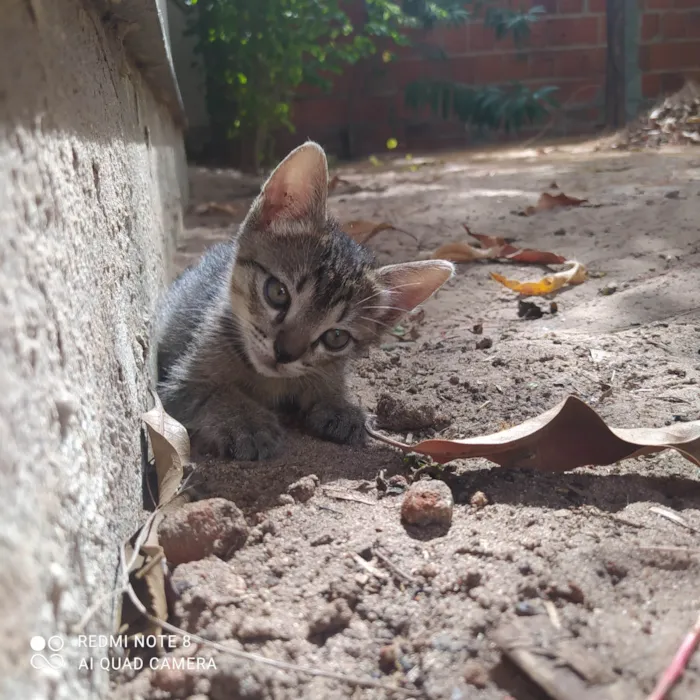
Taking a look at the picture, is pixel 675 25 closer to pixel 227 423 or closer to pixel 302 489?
pixel 227 423

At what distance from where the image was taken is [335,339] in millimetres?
2533

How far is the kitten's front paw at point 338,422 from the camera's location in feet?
7.54

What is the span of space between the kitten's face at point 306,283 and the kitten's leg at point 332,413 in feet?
0.34

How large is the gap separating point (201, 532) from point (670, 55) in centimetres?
985

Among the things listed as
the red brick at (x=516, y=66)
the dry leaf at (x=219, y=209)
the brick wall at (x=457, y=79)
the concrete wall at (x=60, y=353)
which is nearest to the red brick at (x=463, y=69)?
the brick wall at (x=457, y=79)

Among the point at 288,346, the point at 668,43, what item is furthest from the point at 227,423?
the point at 668,43

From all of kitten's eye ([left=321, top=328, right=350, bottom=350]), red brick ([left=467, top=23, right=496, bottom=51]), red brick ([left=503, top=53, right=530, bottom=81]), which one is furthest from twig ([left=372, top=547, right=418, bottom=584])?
red brick ([left=467, top=23, right=496, bottom=51])

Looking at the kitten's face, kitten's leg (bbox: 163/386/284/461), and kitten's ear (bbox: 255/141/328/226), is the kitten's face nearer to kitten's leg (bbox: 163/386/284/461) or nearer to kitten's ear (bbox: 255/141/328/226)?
kitten's ear (bbox: 255/141/328/226)

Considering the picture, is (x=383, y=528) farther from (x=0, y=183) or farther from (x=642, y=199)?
(x=642, y=199)

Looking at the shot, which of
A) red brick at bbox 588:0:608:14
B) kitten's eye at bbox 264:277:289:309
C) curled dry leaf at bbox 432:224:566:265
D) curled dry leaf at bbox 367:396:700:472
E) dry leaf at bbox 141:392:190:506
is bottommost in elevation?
curled dry leaf at bbox 367:396:700:472

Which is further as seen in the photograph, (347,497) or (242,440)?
(242,440)

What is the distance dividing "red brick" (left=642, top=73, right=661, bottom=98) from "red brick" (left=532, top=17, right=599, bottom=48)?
917 mm

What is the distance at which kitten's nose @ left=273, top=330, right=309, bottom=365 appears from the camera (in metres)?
2.33

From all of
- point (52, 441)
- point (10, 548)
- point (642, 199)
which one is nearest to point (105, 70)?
point (52, 441)
